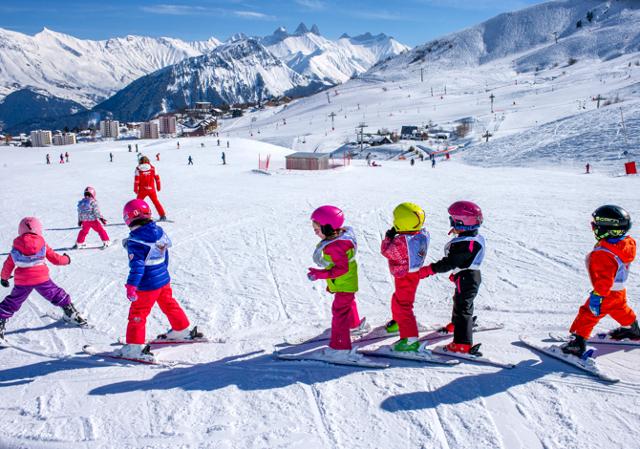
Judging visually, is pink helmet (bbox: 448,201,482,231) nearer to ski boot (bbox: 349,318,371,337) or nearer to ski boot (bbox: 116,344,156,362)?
ski boot (bbox: 349,318,371,337)

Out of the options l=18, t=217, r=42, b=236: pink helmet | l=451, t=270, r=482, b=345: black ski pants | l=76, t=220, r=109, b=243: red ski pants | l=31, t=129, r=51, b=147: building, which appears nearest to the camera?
l=451, t=270, r=482, b=345: black ski pants

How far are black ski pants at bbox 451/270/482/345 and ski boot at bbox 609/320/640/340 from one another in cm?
159

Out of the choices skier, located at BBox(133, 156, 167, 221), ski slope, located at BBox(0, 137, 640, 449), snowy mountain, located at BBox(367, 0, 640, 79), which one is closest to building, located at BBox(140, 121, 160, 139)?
snowy mountain, located at BBox(367, 0, 640, 79)

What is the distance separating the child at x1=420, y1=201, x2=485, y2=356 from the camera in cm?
414

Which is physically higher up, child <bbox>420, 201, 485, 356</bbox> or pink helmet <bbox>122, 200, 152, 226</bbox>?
pink helmet <bbox>122, 200, 152, 226</bbox>

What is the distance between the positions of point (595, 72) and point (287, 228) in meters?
90.5

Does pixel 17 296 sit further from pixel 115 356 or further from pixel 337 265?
pixel 337 265

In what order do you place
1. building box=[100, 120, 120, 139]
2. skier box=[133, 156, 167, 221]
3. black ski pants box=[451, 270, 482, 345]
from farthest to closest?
building box=[100, 120, 120, 139]
skier box=[133, 156, 167, 221]
black ski pants box=[451, 270, 482, 345]

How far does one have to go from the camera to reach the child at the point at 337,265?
13.6 ft

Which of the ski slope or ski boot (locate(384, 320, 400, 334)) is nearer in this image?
the ski slope

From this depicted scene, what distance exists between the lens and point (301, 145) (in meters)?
57.5

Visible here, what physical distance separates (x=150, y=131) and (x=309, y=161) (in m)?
76.7

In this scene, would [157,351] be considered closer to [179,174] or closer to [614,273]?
[614,273]

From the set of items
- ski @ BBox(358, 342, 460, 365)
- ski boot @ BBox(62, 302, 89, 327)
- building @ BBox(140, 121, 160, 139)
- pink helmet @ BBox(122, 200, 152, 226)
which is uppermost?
building @ BBox(140, 121, 160, 139)
